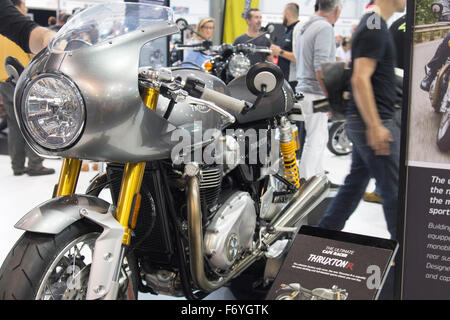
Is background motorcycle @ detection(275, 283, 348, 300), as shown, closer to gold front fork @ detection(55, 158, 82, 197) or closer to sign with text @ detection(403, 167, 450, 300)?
sign with text @ detection(403, 167, 450, 300)

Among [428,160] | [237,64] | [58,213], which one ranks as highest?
[237,64]

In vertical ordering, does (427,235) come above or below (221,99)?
below

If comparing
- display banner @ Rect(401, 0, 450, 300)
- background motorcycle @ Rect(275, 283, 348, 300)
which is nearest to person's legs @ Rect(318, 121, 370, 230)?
display banner @ Rect(401, 0, 450, 300)

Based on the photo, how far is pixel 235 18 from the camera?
4711mm

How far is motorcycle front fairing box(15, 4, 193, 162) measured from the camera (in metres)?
1.43

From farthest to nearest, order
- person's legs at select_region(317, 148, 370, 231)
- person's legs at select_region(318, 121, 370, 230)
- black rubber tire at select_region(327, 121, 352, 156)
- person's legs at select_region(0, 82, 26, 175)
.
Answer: black rubber tire at select_region(327, 121, 352, 156), person's legs at select_region(0, 82, 26, 175), person's legs at select_region(317, 148, 370, 231), person's legs at select_region(318, 121, 370, 230)

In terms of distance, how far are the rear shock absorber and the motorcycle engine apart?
50 centimetres

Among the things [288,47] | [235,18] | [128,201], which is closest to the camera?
[128,201]

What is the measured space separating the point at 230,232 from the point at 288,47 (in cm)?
303

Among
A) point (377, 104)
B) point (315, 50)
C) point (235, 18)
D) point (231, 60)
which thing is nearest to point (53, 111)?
point (377, 104)

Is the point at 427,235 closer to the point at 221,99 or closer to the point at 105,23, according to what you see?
the point at 221,99

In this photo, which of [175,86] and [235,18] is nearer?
[175,86]

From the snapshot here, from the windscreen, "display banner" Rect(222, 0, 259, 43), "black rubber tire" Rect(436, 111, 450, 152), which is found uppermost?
"display banner" Rect(222, 0, 259, 43)

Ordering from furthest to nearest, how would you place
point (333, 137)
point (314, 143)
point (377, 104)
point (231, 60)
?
1. point (333, 137)
2. point (314, 143)
3. point (231, 60)
4. point (377, 104)
